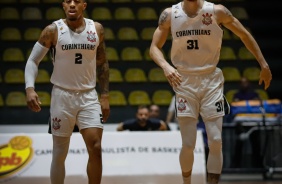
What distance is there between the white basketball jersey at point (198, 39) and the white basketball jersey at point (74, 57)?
2.83ft

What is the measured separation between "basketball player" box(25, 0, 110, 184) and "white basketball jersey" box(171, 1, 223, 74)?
2.80 feet

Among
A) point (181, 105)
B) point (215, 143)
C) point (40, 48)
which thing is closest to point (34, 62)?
point (40, 48)

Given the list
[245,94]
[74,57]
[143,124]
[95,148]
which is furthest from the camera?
[245,94]

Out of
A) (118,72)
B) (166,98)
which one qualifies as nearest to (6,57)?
(118,72)

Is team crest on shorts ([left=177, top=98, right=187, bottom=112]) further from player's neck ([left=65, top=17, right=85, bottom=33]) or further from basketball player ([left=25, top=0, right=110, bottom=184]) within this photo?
player's neck ([left=65, top=17, right=85, bottom=33])

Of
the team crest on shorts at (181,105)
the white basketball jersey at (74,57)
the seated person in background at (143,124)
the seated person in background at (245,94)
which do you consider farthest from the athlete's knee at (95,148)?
the seated person in background at (245,94)

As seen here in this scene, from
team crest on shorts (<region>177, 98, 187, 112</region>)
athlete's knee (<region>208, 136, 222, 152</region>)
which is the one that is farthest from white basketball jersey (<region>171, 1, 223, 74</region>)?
athlete's knee (<region>208, 136, 222, 152</region>)

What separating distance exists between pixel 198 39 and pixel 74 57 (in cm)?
125

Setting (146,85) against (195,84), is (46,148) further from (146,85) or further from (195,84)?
(146,85)

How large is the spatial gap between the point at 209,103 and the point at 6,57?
362 inches

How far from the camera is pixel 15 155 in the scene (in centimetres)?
903

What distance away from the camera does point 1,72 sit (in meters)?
14.7

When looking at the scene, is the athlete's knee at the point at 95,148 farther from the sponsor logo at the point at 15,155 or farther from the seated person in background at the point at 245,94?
the seated person in background at the point at 245,94

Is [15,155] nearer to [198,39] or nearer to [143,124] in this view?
[143,124]
